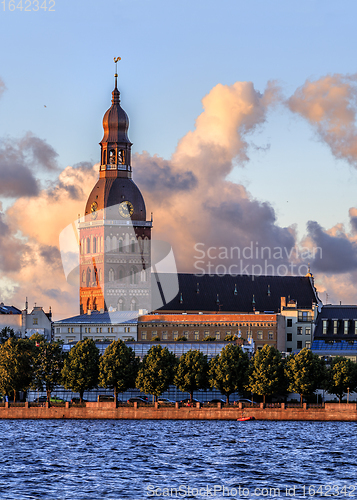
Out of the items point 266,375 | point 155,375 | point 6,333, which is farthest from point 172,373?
point 6,333

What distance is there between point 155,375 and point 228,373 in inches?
365

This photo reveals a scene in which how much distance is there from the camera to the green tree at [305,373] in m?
153

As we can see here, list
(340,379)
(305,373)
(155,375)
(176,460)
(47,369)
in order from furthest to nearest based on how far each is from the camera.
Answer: (47,369) → (340,379) → (155,375) → (305,373) → (176,460)

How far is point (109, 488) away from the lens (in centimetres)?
8744

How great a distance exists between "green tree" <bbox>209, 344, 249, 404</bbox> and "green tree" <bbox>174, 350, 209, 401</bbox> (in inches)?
40.8

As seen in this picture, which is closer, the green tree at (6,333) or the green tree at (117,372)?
the green tree at (117,372)

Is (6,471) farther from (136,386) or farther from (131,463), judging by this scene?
(136,386)

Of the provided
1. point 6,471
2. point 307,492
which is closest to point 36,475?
point 6,471

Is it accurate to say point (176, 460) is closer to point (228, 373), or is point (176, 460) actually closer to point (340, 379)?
point (228, 373)

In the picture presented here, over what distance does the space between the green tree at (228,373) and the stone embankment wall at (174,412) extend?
25.7 feet

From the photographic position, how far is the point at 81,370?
156 m

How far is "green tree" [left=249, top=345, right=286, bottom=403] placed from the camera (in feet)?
500

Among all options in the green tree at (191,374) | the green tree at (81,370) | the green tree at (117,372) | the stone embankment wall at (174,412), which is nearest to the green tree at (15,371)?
the green tree at (81,370)

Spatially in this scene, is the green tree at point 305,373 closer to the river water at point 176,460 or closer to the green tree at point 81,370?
the river water at point 176,460
